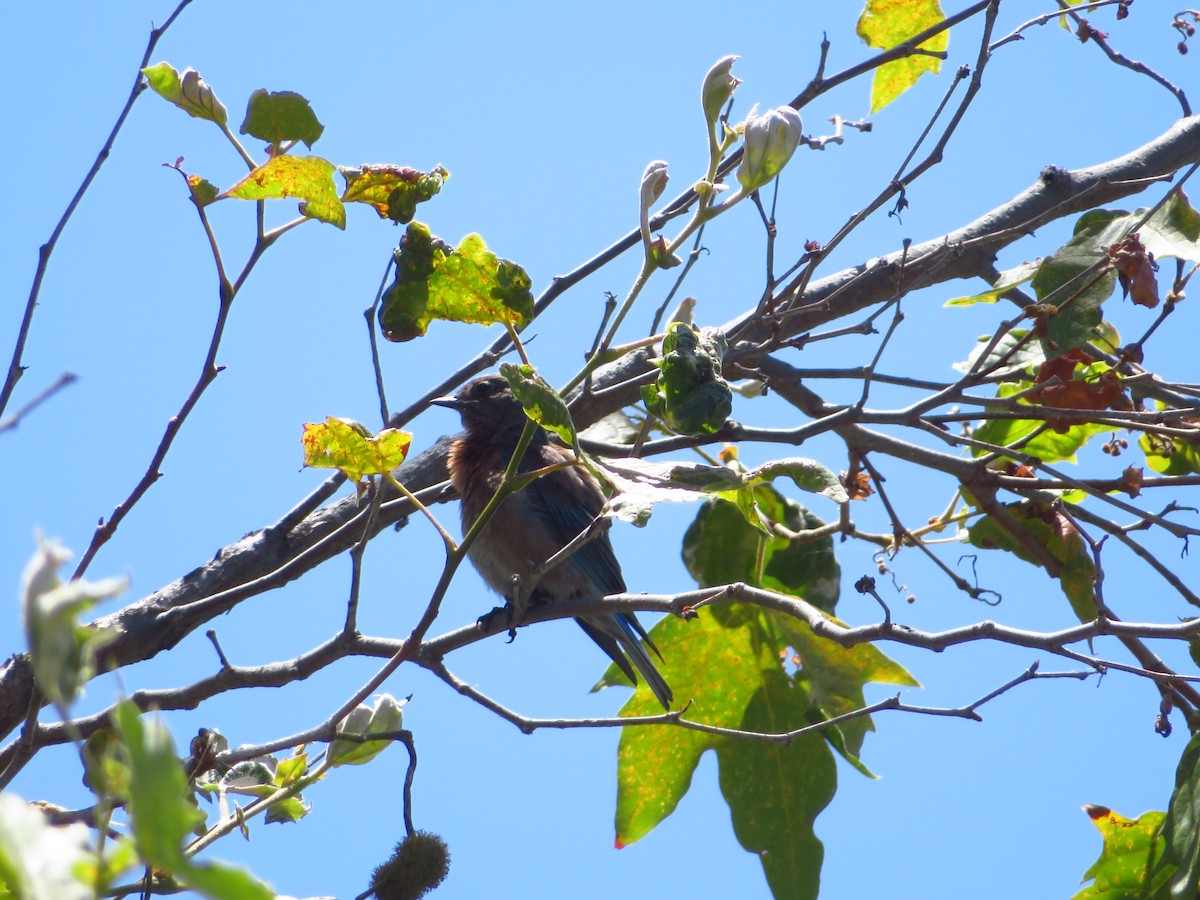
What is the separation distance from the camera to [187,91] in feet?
8.54

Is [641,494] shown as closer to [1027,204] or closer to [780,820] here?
[780,820]

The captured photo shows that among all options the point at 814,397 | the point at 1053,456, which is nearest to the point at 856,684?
the point at 814,397

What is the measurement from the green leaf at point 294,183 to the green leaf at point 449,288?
211 mm

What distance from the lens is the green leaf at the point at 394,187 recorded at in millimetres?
2770

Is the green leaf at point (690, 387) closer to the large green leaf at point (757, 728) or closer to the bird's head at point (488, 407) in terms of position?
the large green leaf at point (757, 728)

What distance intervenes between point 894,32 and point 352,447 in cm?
285

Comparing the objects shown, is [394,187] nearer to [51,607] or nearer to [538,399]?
[538,399]

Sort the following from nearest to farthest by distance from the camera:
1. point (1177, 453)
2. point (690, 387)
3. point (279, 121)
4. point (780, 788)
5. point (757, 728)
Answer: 1. point (690, 387)
2. point (279, 121)
3. point (780, 788)
4. point (757, 728)
5. point (1177, 453)

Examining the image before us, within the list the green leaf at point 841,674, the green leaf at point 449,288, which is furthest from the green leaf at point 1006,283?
the green leaf at point 449,288

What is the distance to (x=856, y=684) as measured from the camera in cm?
405

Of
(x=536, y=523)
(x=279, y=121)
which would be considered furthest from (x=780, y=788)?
(x=279, y=121)

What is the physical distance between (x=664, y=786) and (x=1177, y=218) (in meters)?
2.51

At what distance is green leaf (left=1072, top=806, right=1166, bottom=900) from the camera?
3.44 metres

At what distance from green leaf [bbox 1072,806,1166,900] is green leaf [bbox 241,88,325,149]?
3014 millimetres
